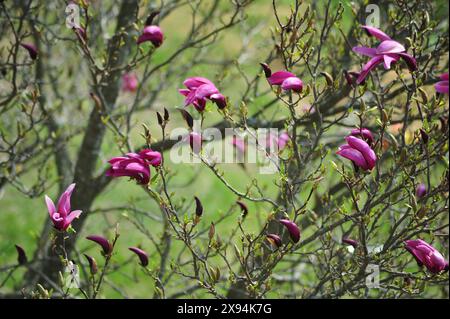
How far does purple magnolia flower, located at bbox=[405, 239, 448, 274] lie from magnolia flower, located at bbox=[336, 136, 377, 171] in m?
0.29

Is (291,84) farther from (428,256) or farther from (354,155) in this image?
(428,256)

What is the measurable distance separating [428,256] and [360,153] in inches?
15.2

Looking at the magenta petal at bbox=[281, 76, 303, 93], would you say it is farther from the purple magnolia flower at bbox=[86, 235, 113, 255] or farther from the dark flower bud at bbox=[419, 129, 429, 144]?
the purple magnolia flower at bbox=[86, 235, 113, 255]

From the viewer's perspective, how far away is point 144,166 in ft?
7.15

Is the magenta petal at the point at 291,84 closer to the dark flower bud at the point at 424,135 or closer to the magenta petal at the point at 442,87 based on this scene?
the dark flower bud at the point at 424,135

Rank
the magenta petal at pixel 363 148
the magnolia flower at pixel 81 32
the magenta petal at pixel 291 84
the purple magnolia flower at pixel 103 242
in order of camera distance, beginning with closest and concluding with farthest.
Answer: the magenta petal at pixel 363 148
the magenta petal at pixel 291 84
the purple magnolia flower at pixel 103 242
the magnolia flower at pixel 81 32

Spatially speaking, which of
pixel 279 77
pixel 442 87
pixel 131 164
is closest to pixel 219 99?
pixel 279 77

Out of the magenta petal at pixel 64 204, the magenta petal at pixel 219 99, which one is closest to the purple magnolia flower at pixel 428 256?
the magenta petal at pixel 219 99

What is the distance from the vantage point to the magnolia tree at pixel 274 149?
2.31 m

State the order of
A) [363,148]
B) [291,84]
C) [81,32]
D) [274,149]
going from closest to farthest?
[363,148] → [291,84] → [81,32] → [274,149]

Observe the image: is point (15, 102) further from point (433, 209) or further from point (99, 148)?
point (433, 209)

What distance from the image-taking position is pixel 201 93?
2.21m

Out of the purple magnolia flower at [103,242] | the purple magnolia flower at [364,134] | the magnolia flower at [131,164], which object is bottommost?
the purple magnolia flower at [103,242]

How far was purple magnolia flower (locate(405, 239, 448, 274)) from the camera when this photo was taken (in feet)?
7.07
